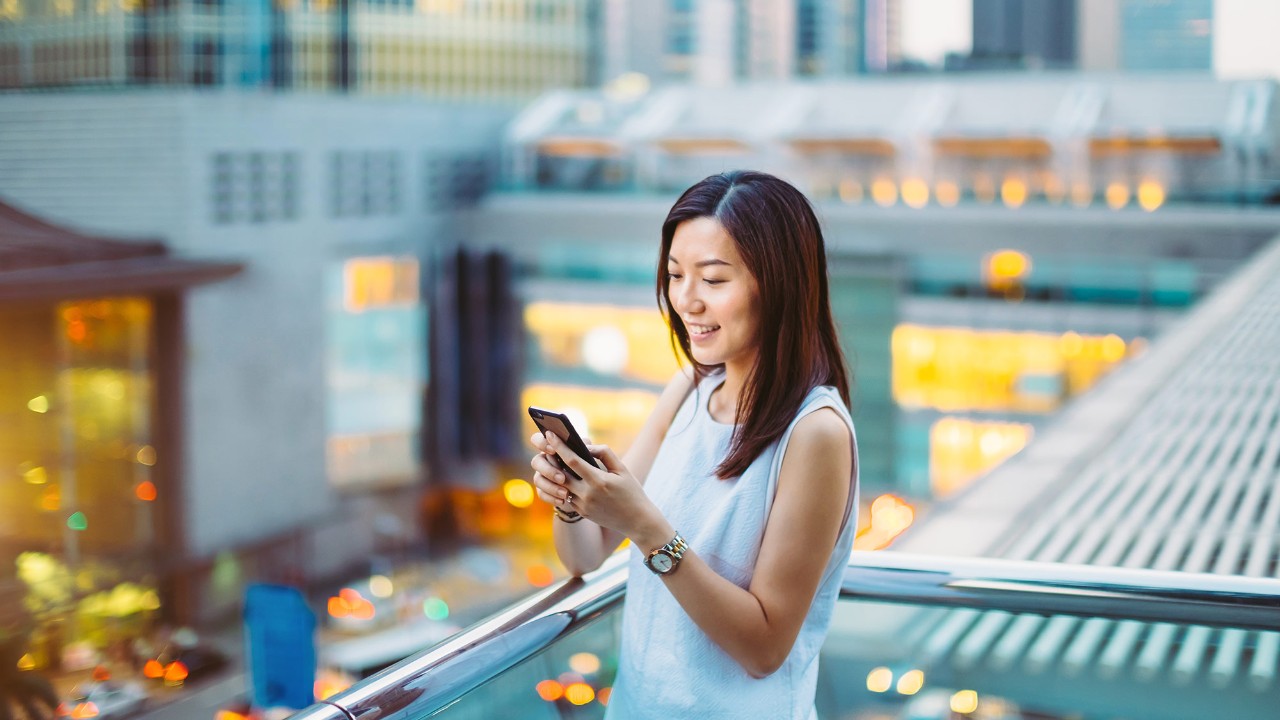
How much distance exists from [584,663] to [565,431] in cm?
48

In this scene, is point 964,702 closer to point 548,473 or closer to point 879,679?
point 879,679

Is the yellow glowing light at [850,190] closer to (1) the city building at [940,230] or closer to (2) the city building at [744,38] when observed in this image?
(1) the city building at [940,230]

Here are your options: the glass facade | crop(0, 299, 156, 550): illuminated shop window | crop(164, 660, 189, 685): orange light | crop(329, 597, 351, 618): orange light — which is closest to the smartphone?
the glass facade

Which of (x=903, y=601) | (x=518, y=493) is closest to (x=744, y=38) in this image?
(x=518, y=493)

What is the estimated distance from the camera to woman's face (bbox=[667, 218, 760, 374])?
108cm

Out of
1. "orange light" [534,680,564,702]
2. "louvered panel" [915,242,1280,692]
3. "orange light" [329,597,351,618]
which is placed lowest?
"orange light" [329,597,351,618]

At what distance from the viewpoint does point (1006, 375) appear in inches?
727

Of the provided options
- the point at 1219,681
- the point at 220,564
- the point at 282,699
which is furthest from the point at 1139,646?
the point at 220,564

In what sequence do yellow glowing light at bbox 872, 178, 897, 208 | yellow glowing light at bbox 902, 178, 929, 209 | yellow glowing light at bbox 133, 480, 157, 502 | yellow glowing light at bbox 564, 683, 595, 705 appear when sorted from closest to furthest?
yellow glowing light at bbox 564, 683, 595, 705 → yellow glowing light at bbox 133, 480, 157, 502 → yellow glowing light at bbox 902, 178, 929, 209 → yellow glowing light at bbox 872, 178, 897, 208

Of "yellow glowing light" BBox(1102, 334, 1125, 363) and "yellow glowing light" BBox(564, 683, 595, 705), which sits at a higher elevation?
"yellow glowing light" BBox(564, 683, 595, 705)

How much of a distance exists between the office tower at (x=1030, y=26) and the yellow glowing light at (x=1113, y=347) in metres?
34.6

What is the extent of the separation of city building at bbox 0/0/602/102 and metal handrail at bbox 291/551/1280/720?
1922cm

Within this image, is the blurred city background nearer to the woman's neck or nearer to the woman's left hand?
the woman's neck

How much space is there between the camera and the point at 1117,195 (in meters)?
18.7
